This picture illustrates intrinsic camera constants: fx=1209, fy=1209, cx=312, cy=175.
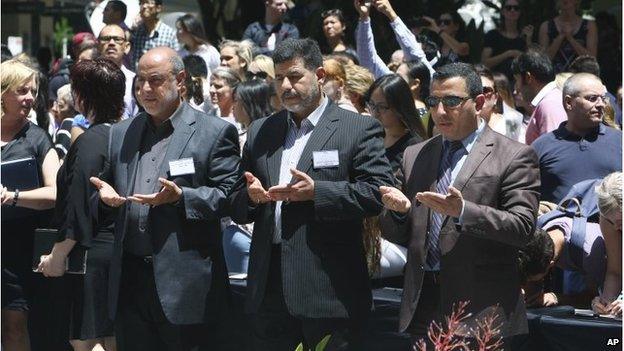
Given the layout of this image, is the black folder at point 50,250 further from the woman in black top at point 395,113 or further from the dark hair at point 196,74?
the dark hair at point 196,74

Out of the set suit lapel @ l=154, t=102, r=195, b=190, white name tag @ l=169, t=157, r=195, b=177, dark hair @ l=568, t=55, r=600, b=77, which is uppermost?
suit lapel @ l=154, t=102, r=195, b=190

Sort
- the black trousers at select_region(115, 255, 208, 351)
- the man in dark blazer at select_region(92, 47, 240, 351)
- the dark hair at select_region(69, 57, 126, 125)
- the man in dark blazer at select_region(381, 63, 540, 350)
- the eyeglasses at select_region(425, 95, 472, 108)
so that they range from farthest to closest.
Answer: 1. the dark hair at select_region(69, 57, 126, 125)
2. the black trousers at select_region(115, 255, 208, 351)
3. the man in dark blazer at select_region(92, 47, 240, 351)
4. the eyeglasses at select_region(425, 95, 472, 108)
5. the man in dark blazer at select_region(381, 63, 540, 350)

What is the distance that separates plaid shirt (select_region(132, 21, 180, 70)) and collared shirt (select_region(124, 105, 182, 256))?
18.5 ft

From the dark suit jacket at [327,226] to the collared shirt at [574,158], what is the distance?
1.98m

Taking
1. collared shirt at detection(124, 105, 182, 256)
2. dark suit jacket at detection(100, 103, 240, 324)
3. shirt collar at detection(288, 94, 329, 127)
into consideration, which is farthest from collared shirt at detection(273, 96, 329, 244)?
collared shirt at detection(124, 105, 182, 256)

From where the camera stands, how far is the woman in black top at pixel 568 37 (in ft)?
35.5

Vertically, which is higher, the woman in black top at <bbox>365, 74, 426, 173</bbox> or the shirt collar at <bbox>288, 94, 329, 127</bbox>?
the shirt collar at <bbox>288, 94, 329, 127</bbox>

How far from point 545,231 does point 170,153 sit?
1.87m

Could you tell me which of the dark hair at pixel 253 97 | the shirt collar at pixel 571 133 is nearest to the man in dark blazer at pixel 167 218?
the dark hair at pixel 253 97

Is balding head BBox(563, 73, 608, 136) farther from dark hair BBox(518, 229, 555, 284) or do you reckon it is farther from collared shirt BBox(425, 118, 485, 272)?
collared shirt BBox(425, 118, 485, 272)

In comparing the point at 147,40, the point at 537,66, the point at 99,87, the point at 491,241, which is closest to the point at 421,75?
the point at 537,66

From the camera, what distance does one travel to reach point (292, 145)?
5.55 meters

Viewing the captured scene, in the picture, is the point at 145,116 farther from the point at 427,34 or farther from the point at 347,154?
the point at 427,34

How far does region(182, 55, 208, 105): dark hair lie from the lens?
872 centimetres
